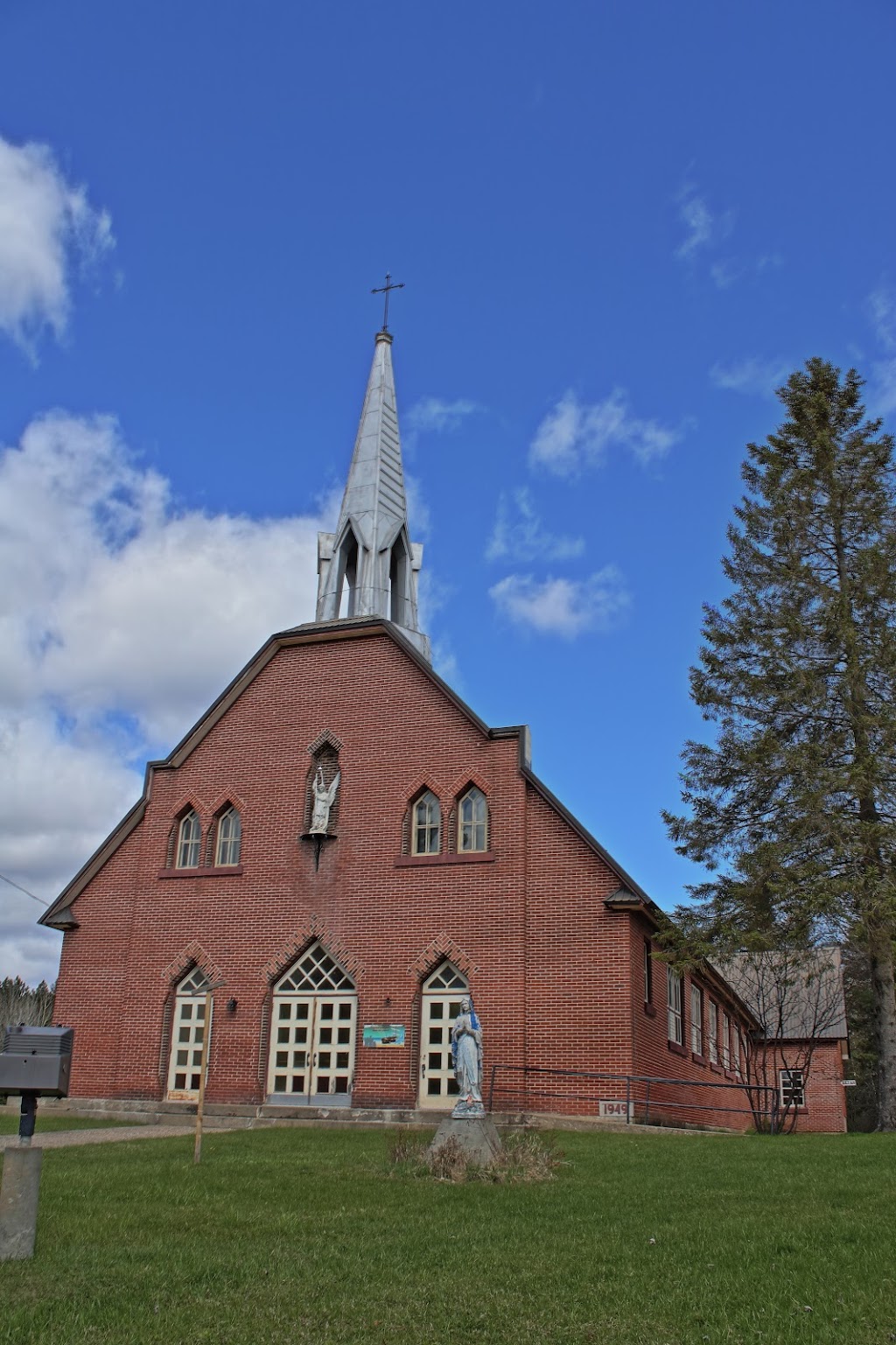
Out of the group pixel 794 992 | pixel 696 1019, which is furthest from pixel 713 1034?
pixel 794 992

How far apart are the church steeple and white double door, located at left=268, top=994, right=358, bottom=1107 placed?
8570mm

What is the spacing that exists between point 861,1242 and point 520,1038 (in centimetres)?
1299

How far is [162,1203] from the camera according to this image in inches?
393

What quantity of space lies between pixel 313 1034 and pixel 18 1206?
1531cm

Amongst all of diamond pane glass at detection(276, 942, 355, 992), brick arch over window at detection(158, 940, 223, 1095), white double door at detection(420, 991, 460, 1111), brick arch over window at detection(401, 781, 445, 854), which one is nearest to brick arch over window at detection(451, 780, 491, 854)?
brick arch over window at detection(401, 781, 445, 854)

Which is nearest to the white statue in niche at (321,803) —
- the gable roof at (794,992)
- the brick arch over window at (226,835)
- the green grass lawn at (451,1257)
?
the brick arch over window at (226,835)

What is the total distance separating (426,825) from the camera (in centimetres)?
2305

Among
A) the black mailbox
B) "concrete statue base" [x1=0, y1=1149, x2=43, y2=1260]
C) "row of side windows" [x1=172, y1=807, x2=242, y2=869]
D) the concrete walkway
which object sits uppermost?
"row of side windows" [x1=172, y1=807, x2=242, y2=869]

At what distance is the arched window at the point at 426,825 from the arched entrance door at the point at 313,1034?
275cm

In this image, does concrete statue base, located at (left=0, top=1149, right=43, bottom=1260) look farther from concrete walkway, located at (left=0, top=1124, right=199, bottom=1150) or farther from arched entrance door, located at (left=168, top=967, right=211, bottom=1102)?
arched entrance door, located at (left=168, top=967, right=211, bottom=1102)

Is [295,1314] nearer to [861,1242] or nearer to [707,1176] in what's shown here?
[861,1242]

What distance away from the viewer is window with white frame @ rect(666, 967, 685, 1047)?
974 inches

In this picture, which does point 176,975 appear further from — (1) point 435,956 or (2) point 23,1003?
(2) point 23,1003

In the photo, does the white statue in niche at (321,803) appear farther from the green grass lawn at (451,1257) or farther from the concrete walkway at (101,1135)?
the green grass lawn at (451,1257)
